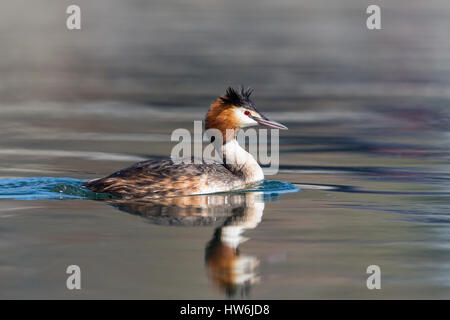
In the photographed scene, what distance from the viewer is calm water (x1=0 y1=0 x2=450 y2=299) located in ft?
28.6

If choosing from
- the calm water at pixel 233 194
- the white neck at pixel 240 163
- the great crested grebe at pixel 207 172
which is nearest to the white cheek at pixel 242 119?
the great crested grebe at pixel 207 172

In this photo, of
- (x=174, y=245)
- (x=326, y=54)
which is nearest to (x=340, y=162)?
(x=174, y=245)

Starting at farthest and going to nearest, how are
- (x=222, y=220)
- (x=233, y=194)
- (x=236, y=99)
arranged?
1. (x=236, y=99)
2. (x=233, y=194)
3. (x=222, y=220)

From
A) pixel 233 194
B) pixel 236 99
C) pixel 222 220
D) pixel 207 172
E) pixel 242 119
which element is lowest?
pixel 222 220

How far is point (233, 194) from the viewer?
41.3 ft

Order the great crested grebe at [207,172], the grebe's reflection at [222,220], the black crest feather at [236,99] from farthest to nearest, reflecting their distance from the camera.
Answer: the black crest feather at [236,99]
the great crested grebe at [207,172]
the grebe's reflection at [222,220]

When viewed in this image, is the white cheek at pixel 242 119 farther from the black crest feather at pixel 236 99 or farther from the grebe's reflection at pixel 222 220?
the grebe's reflection at pixel 222 220

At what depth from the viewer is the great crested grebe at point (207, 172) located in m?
12.1

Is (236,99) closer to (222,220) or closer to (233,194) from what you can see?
(233,194)

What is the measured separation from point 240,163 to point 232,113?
692mm

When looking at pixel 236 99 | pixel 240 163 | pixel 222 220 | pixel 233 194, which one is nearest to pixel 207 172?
pixel 233 194

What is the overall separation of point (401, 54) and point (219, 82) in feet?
32.8

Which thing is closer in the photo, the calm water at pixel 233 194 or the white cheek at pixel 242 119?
the calm water at pixel 233 194

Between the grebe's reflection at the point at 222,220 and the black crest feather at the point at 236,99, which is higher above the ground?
the black crest feather at the point at 236,99
